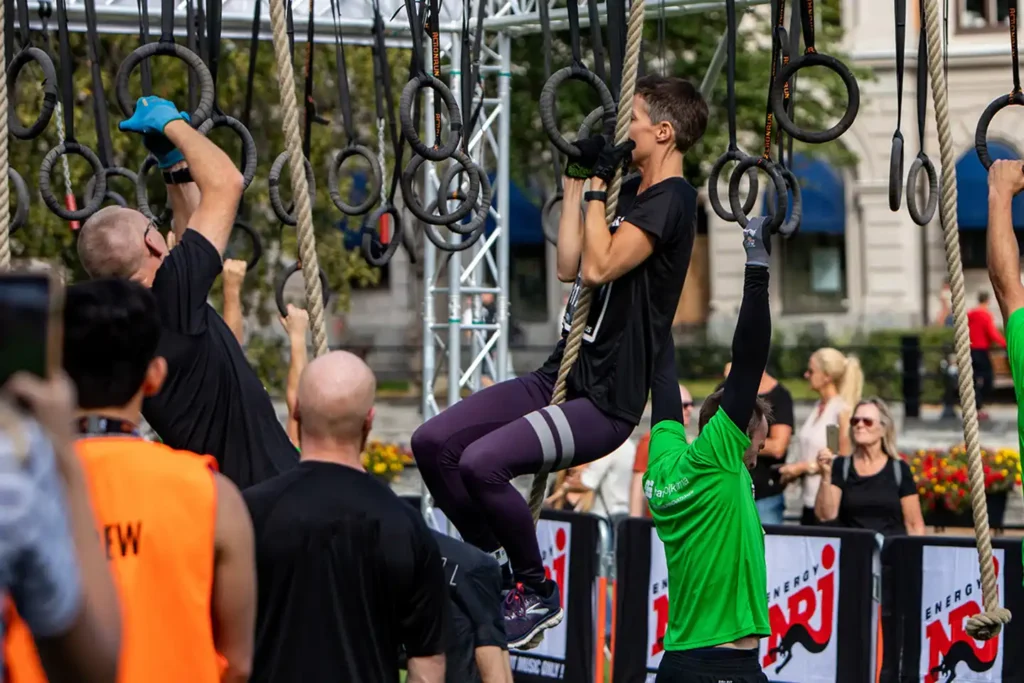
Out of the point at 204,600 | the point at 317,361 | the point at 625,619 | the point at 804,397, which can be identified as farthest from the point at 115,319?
the point at 804,397

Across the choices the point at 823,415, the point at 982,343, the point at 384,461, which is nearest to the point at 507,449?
the point at 823,415

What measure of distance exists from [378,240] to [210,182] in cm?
267

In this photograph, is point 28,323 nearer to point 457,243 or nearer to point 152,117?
point 152,117

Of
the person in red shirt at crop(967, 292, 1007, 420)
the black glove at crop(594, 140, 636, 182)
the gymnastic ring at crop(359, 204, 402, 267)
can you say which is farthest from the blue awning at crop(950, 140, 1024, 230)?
the black glove at crop(594, 140, 636, 182)

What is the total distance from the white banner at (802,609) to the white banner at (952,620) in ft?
1.42

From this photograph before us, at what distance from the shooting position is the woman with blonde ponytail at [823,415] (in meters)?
8.40

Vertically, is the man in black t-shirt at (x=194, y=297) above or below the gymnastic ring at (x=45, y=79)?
below

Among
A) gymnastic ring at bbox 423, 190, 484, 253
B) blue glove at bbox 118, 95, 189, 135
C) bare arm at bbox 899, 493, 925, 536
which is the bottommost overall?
bare arm at bbox 899, 493, 925, 536

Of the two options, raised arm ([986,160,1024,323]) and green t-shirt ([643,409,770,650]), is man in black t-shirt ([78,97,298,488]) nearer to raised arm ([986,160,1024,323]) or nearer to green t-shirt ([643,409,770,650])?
green t-shirt ([643,409,770,650])

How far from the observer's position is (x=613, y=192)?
438 cm

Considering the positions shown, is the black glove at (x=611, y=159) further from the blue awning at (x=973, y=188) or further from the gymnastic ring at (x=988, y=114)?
the blue awning at (x=973, y=188)

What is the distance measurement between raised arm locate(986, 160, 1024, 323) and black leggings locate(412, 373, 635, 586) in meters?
1.22

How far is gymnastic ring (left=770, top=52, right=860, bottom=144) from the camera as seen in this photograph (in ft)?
15.4


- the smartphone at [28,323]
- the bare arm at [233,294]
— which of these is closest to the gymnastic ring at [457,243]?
the bare arm at [233,294]
